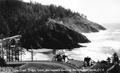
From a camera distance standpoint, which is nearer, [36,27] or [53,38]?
[53,38]

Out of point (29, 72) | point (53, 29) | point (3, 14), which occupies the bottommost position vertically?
point (29, 72)

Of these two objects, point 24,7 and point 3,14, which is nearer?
point 3,14

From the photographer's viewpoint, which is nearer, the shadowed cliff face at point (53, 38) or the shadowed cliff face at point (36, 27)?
the shadowed cliff face at point (53, 38)

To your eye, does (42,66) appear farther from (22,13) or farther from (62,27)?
(22,13)

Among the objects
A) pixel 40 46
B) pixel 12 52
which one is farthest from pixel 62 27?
pixel 12 52

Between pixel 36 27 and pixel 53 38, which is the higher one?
pixel 36 27

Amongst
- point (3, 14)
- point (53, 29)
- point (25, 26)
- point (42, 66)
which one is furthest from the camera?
point (3, 14)

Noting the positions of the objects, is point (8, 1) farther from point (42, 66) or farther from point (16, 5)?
point (42, 66)

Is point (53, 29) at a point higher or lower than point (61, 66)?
higher

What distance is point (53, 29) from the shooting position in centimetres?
13438

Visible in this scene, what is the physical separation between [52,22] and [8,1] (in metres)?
53.1

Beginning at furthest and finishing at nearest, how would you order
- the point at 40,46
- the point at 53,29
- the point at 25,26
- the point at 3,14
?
the point at 3,14 → the point at 25,26 → the point at 53,29 → the point at 40,46

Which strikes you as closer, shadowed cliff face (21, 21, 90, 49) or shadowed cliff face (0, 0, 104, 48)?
shadowed cliff face (21, 21, 90, 49)

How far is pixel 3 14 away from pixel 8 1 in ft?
65.4
